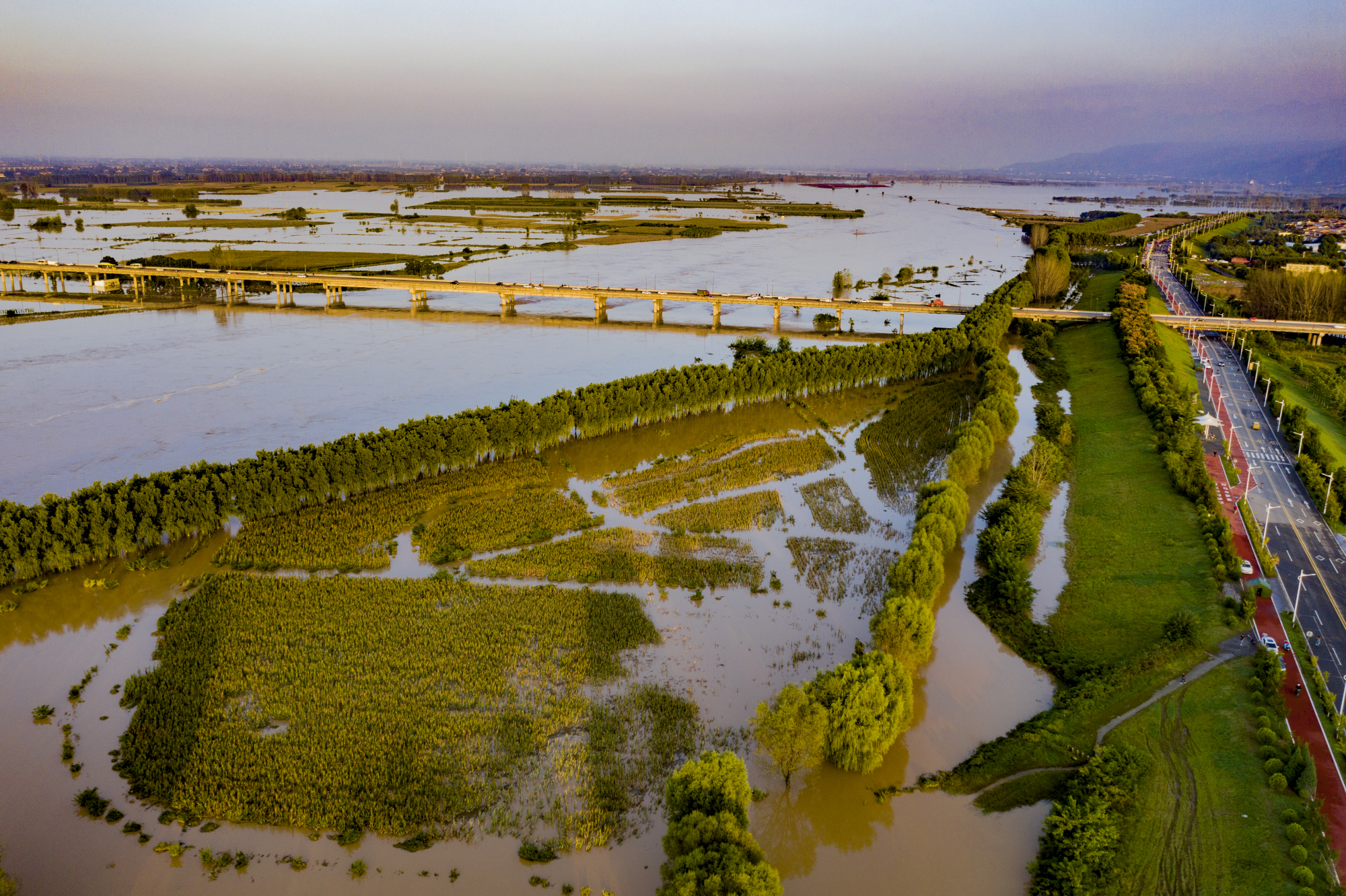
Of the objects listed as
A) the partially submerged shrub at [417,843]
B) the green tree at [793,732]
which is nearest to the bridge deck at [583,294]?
the green tree at [793,732]

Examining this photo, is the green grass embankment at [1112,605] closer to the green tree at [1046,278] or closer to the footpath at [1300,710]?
the footpath at [1300,710]

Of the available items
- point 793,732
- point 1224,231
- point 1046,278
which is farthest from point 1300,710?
point 1224,231

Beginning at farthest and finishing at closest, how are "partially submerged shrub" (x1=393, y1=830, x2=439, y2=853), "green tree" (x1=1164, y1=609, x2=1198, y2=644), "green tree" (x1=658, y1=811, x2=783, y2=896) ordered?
"green tree" (x1=1164, y1=609, x2=1198, y2=644) → "partially submerged shrub" (x1=393, y1=830, x2=439, y2=853) → "green tree" (x1=658, y1=811, x2=783, y2=896)

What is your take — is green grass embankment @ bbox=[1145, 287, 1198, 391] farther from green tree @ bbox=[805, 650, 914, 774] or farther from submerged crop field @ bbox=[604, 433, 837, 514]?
green tree @ bbox=[805, 650, 914, 774]

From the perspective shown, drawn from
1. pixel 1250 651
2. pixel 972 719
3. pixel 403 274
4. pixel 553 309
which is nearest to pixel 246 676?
pixel 972 719

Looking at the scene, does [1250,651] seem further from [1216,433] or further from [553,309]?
[553,309]

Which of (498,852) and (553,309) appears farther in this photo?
(553,309)

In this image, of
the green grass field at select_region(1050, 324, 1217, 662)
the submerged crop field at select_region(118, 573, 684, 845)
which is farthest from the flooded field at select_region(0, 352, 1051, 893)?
the green grass field at select_region(1050, 324, 1217, 662)
